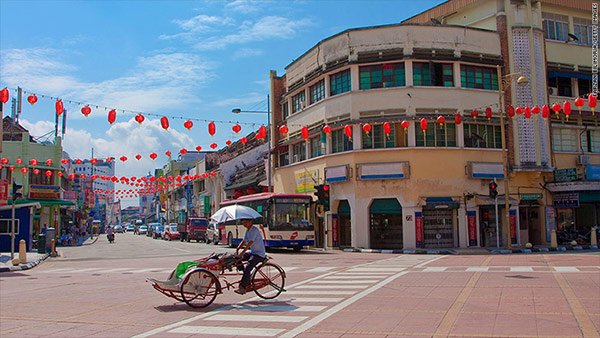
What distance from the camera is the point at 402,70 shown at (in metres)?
33.3

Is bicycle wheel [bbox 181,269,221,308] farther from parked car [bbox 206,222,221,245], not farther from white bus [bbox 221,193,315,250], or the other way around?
parked car [bbox 206,222,221,245]

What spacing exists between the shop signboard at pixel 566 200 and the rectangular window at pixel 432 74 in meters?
9.85

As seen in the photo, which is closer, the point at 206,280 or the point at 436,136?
the point at 206,280

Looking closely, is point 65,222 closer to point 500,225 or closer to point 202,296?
point 500,225

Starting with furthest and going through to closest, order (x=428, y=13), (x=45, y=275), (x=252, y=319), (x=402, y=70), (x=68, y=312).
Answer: (x=428, y=13) → (x=402, y=70) → (x=45, y=275) → (x=68, y=312) → (x=252, y=319)

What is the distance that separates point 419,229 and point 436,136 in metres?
5.65

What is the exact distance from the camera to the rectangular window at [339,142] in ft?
112

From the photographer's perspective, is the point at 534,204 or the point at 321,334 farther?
the point at 534,204

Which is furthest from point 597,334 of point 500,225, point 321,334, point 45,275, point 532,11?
point 532,11

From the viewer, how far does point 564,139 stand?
1433 inches

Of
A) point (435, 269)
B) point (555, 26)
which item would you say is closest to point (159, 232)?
point (555, 26)

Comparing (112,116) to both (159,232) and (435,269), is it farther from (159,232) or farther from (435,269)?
(159,232)

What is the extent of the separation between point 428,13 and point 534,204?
51.2 ft

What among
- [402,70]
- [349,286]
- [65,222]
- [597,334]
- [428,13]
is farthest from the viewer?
[65,222]
